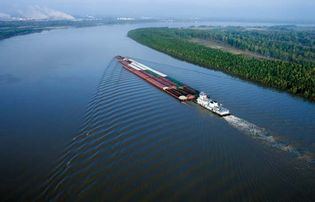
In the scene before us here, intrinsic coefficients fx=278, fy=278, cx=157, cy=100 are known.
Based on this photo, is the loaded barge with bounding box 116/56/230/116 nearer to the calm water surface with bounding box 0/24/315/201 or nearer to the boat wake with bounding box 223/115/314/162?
the calm water surface with bounding box 0/24/315/201

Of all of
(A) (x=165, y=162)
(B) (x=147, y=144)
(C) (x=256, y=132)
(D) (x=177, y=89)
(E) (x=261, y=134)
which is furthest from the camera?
(D) (x=177, y=89)

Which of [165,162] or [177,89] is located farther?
[177,89]

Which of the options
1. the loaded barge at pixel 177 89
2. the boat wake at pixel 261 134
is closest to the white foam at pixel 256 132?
the boat wake at pixel 261 134

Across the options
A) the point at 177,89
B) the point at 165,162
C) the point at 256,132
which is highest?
the point at 165,162

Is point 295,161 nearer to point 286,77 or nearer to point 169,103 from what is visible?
point 169,103

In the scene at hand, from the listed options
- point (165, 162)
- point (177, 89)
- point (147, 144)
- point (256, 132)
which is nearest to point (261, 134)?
point (256, 132)

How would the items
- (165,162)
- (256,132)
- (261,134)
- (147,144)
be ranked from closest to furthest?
(165,162) < (147,144) < (261,134) < (256,132)

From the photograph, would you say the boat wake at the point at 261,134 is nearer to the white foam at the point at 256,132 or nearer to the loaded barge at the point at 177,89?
the white foam at the point at 256,132

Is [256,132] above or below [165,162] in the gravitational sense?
below

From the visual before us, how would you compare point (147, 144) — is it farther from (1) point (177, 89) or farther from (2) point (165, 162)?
(1) point (177, 89)
